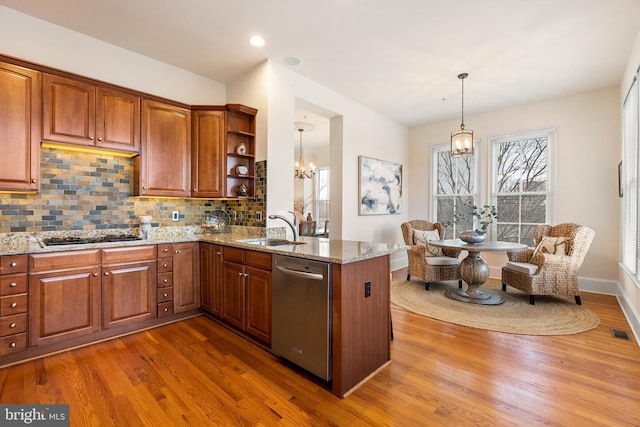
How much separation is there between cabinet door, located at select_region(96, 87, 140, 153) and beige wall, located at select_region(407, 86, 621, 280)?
5.49 meters

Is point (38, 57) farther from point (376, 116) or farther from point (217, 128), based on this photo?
point (376, 116)

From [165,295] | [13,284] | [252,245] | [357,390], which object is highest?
[252,245]

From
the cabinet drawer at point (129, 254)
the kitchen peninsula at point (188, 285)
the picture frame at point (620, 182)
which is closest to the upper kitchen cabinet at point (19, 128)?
the kitchen peninsula at point (188, 285)

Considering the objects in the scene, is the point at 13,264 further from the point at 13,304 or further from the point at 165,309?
the point at 165,309

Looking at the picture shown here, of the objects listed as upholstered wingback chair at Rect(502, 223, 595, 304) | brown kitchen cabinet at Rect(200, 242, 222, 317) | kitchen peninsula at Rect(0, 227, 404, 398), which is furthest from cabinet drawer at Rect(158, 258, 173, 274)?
upholstered wingback chair at Rect(502, 223, 595, 304)

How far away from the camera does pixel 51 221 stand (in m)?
2.75

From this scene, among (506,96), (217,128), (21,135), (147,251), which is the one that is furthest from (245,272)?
(506,96)

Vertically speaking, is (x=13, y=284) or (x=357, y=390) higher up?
(x=13, y=284)

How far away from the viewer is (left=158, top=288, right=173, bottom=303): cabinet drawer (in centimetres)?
296

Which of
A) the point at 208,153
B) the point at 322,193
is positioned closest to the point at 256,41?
the point at 208,153

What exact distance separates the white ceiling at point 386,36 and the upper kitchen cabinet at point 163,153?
0.71m

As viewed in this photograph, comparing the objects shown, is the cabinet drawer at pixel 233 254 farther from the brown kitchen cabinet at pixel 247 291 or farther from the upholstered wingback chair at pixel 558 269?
the upholstered wingback chair at pixel 558 269

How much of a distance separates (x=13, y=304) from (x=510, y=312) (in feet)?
15.3

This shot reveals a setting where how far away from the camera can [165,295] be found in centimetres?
300
